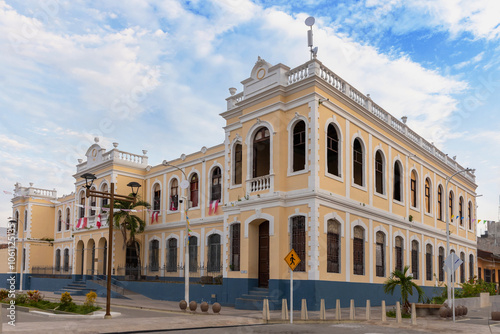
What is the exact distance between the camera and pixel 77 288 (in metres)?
37.7

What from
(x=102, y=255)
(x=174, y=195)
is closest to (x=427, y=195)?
(x=174, y=195)

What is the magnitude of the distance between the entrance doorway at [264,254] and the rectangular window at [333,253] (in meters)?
3.20

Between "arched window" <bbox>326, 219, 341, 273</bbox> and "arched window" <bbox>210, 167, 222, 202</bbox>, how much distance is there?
449 inches

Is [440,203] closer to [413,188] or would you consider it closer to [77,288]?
[413,188]

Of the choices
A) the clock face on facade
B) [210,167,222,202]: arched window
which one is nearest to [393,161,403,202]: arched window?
the clock face on facade

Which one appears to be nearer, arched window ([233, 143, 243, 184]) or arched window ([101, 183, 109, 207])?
arched window ([233, 143, 243, 184])

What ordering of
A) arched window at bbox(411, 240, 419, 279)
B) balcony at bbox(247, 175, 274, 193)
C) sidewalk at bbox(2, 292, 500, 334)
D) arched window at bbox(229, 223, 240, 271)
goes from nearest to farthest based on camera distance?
1. sidewalk at bbox(2, 292, 500, 334)
2. balcony at bbox(247, 175, 274, 193)
3. arched window at bbox(229, 223, 240, 271)
4. arched window at bbox(411, 240, 419, 279)

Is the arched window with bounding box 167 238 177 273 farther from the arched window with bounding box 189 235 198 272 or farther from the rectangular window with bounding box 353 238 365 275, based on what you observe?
the rectangular window with bounding box 353 238 365 275

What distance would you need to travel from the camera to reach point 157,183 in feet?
130

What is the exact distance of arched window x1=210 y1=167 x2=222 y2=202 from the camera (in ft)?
112

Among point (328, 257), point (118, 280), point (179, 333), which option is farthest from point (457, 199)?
point (179, 333)

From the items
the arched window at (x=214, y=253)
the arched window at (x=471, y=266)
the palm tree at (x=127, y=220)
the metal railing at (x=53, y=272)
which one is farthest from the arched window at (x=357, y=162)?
the metal railing at (x=53, y=272)

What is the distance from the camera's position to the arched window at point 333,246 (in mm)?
23719

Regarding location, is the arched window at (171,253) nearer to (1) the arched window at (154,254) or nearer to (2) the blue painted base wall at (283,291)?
(1) the arched window at (154,254)
